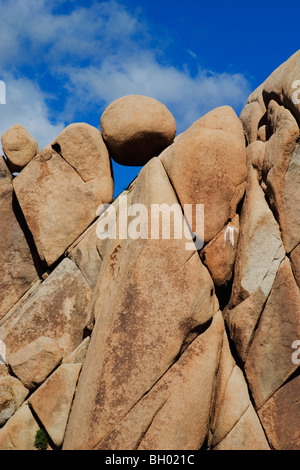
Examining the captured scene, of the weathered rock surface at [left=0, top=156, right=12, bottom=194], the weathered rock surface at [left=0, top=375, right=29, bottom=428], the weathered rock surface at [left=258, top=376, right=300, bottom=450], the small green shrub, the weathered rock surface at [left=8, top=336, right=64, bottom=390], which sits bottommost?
the weathered rock surface at [left=0, top=375, right=29, bottom=428]

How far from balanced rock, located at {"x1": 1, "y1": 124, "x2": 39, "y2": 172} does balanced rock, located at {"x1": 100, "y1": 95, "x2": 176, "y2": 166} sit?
302 cm

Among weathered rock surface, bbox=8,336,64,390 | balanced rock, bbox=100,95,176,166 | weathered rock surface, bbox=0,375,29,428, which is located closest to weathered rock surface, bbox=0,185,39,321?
weathered rock surface, bbox=8,336,64,390

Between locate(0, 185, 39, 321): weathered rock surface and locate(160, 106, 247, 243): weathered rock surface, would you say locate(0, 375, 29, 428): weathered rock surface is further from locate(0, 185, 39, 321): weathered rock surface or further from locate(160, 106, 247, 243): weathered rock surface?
locate(160, 106, 247, 243): weathered rock surface

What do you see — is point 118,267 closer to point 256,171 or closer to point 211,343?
point 211,343

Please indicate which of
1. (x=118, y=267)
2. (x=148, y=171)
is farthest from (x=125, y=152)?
(x=118, y=267)

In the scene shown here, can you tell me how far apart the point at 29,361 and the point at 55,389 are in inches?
54.5

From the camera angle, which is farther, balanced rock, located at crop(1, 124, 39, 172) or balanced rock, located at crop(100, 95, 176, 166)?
balanced rock, located at crop(1, 124, 39, 172)

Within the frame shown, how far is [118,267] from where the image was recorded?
13.7 m

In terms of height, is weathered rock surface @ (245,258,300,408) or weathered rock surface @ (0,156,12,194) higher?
weathered rock surface @ (245,258,300,408)

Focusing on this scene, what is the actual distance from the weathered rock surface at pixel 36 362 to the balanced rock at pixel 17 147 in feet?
24.1

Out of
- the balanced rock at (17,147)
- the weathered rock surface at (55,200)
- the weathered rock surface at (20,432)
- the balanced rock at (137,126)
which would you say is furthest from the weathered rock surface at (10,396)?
the balanced rock at (137,126)

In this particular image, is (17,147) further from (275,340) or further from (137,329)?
(275,340)

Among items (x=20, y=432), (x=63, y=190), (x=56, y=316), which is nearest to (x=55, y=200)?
(x=63, y=190)

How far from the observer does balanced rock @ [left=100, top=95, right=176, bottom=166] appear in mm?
17047
